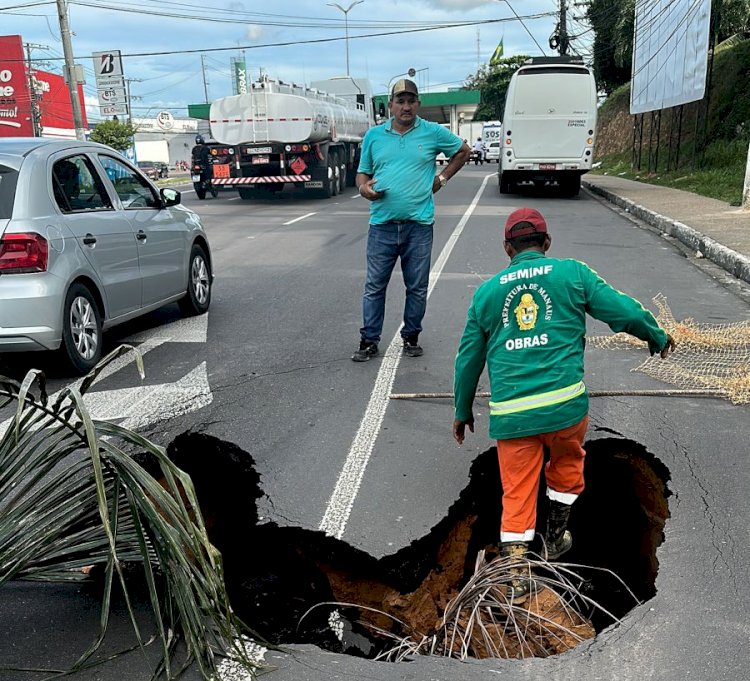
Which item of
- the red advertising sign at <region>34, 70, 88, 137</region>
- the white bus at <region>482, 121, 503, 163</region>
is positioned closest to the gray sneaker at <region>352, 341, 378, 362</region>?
the white bus at <region>482, 121, 503, 163</region>

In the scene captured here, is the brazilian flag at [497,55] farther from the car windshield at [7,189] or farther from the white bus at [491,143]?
the car windshield at [7,189]

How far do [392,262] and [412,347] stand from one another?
0.72m

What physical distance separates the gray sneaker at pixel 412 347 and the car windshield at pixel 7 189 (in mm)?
2977

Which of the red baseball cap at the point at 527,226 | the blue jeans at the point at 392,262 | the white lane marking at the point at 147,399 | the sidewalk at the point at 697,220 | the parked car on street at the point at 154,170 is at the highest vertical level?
the red baseball cap at the point at 527,226

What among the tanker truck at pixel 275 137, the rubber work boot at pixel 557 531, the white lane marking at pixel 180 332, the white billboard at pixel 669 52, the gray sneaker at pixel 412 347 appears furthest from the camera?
the tanker truck at pixel 275 137

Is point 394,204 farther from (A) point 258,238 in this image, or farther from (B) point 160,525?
(A) point 258,238

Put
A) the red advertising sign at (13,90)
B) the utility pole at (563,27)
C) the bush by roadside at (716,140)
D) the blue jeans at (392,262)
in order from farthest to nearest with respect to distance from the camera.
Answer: the red advertising sign at (13,90) < the utility pole at (563,27) < the bush by roadside at (716,140) < the blue jeans at (392,262)

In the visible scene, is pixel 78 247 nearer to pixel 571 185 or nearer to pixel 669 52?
pixel 571 185

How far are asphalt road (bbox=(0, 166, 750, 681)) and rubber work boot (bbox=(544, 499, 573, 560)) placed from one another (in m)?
0.42

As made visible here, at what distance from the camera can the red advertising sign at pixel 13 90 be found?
51.7 meters

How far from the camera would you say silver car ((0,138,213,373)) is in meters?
5.20

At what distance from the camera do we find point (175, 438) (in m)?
4.46

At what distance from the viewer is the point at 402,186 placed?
5539 mm

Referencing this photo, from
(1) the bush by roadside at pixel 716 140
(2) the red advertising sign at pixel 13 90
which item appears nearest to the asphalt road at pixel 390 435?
(1) the bush by roadside at pixel 716 140
